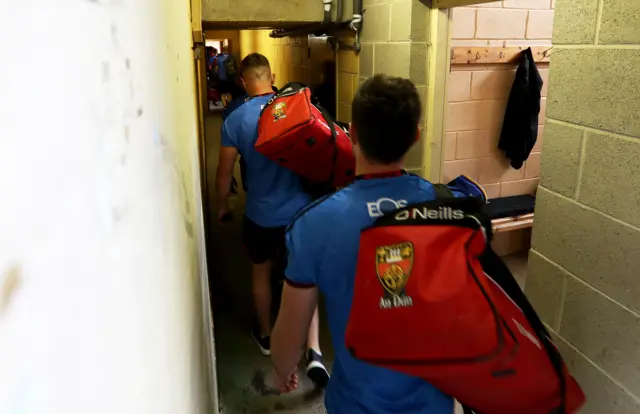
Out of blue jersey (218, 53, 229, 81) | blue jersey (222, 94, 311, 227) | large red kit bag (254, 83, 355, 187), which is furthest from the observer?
blue jersey (218, 53, 229, 81)

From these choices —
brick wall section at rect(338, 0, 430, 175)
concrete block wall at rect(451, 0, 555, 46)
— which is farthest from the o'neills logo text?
concrete block wall at rect(451, 0, 555, 46)

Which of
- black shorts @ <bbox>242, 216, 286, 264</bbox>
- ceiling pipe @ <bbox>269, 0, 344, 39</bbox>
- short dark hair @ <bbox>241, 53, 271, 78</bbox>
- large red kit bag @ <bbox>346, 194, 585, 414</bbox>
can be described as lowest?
black shorts @ <bbox>242, 216, 286, 264</bbox>

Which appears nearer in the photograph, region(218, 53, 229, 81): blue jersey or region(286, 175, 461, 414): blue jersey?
region(286, 175, 461, 414): blue jersey

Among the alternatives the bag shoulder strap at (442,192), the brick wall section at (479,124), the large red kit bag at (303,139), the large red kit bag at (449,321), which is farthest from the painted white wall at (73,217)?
the brick wall section at (479,124)

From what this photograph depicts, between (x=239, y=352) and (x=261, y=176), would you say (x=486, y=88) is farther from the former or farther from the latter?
(x=239, y=352)

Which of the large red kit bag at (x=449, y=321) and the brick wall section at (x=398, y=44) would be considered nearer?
the large red kit bag at (x=449, y=321)

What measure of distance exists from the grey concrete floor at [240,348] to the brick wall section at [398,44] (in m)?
1.40

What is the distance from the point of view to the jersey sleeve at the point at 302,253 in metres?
1.23

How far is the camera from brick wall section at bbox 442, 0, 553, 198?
347 cm

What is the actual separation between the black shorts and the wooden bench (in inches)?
69.4

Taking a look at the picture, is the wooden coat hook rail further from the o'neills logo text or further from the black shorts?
the o'neills logo text

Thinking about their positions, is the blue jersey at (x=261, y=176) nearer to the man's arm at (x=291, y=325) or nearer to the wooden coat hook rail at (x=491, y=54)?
the man's arm at (x=291, y=325)

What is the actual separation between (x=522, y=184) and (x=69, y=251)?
4.22 m

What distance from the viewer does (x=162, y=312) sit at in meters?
0.57
